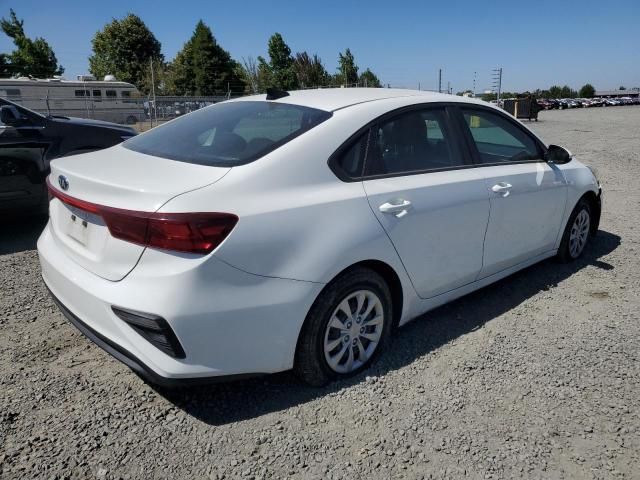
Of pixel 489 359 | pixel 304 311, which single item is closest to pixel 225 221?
pixel 304 311

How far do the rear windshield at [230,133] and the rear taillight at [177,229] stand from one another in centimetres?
40

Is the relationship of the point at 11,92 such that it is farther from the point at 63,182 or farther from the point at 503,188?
the point at 503,188

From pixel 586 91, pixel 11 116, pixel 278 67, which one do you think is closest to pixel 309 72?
pixel 278 67

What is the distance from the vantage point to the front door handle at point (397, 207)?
2660 mm

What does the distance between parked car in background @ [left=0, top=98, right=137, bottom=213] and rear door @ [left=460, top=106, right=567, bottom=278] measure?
417cm

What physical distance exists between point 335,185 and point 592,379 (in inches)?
71.9

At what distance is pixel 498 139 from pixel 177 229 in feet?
8.90

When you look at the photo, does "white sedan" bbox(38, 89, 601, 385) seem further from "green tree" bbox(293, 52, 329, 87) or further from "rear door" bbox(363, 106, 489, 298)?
"green tree" bbox(293, 52, 329, 87)

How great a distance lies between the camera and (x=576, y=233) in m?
4.54

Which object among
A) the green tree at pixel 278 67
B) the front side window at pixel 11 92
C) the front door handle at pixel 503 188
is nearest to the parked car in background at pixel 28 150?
the front door handle at pixel 503 188

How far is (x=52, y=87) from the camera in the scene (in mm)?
26141

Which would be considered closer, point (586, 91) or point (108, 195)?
point (108, 195)

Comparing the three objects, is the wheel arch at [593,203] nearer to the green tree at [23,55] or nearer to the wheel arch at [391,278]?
the wheel arch at [391,278]

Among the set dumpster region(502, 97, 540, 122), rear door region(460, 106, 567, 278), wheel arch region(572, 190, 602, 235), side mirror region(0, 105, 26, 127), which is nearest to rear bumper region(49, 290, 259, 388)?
rear door region(460, 106, 567, 278)
